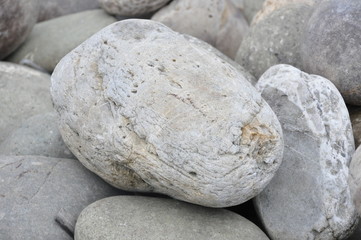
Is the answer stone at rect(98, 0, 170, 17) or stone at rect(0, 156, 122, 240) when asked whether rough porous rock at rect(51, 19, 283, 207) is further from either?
stone at rect(98, 0, 170, 17)

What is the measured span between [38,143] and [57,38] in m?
1.64

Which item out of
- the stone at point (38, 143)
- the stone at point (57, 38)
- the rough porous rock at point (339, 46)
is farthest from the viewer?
the stone at point (57, 38)

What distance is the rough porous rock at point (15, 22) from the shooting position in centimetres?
427

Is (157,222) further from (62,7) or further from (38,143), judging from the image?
(62,7)

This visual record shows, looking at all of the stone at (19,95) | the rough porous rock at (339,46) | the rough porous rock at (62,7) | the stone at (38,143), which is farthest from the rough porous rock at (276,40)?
the rough porous rock at (62,7)

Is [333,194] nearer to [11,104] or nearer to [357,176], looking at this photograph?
Result: [357,176]

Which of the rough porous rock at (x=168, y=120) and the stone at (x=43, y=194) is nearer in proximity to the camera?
the rough porous rock at (x=168, y=120)

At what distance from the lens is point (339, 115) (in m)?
2.98

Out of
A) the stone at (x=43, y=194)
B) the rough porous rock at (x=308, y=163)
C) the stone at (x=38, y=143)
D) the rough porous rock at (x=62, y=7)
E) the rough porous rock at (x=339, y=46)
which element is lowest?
the rough porous rock at (x=62, y=7)

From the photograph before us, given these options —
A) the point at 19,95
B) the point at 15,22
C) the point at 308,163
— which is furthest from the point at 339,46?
the point at 15,22

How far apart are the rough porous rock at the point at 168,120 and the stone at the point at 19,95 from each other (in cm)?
119

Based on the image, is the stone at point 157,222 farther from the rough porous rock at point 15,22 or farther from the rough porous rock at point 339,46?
the rough porous rock at point 15,22

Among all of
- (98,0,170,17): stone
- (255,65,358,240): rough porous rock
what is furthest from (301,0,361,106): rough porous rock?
(98,0,170,17): stone

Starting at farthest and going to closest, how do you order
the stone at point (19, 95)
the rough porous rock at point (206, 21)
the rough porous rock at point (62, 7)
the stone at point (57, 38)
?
the rough porous rock at point (62, 7)
the stone at point (57, 38)
the rough porous rock at point (206, 21)
the stone at point (19, 95)
